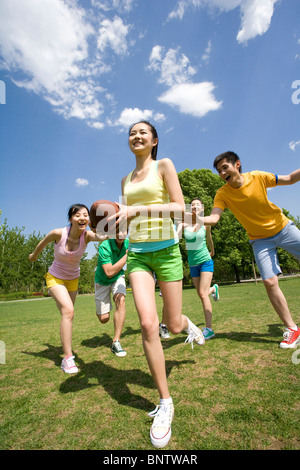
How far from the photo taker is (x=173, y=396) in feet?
8.93

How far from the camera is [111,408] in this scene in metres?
2.59

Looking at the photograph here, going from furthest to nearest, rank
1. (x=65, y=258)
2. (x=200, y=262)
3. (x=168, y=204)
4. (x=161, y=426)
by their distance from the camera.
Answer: (x=200, y=262), (x=65, y=258), (x=168, y=204), (x=161, y=426)

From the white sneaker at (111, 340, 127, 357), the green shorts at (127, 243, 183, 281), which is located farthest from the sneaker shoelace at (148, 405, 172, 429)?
the white sneaker at (111, 340, 127, 357)

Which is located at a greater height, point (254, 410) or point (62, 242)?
point (62, 242)

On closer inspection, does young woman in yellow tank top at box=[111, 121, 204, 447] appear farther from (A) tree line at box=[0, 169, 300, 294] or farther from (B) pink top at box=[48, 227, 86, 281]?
(A) tree line at box=[0, 169, 300, 294]

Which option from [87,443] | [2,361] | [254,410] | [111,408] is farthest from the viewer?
[2,361]

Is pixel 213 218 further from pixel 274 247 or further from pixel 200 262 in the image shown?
pixel 200 262

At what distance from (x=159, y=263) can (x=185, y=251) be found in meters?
28.0

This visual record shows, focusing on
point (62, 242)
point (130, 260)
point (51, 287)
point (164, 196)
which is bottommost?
point (51, 287)

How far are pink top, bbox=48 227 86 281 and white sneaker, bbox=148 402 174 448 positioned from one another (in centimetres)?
269

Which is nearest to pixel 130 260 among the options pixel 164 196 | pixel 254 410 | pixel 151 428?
pixel 164 196

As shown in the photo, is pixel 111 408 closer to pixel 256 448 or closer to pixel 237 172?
pixel 256 448

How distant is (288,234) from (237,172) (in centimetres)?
129

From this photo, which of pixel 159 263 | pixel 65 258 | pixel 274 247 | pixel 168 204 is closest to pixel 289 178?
pixel 274 247
